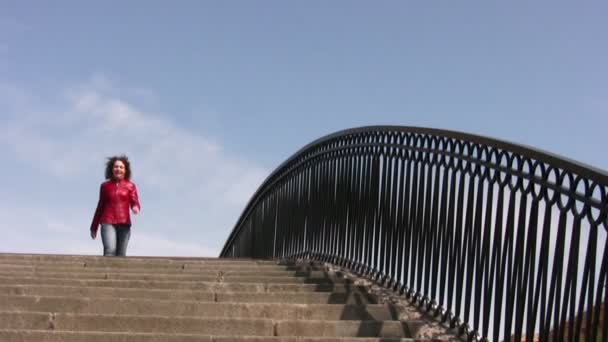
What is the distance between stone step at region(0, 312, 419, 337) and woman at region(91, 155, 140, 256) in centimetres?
458

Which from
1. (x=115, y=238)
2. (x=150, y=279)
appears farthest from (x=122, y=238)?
(x=150, y=279)

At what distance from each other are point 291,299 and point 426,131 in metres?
1.68

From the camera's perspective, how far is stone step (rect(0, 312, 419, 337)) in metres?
7.05

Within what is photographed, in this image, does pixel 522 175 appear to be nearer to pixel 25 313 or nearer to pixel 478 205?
pixel 478 205

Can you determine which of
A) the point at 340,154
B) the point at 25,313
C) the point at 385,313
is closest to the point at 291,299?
the point at 385,313

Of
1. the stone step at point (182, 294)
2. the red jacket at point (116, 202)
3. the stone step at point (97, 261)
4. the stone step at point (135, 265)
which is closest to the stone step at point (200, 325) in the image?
the stone step at point (182, 294)

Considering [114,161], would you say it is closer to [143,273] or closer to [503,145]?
[143,273]

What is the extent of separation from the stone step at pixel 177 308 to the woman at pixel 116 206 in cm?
404

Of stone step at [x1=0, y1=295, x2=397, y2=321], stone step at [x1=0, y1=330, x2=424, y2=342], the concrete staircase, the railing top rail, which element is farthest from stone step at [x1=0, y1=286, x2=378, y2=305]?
the railing top rail

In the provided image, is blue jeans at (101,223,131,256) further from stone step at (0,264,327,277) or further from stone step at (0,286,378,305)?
stone step at (0,286,378,305)

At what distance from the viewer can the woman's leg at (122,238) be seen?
465 inches

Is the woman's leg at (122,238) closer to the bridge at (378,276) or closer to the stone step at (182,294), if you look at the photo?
the bridge at (378,276)

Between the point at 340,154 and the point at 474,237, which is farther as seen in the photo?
the point at 340,154

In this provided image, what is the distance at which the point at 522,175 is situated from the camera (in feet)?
21.5
